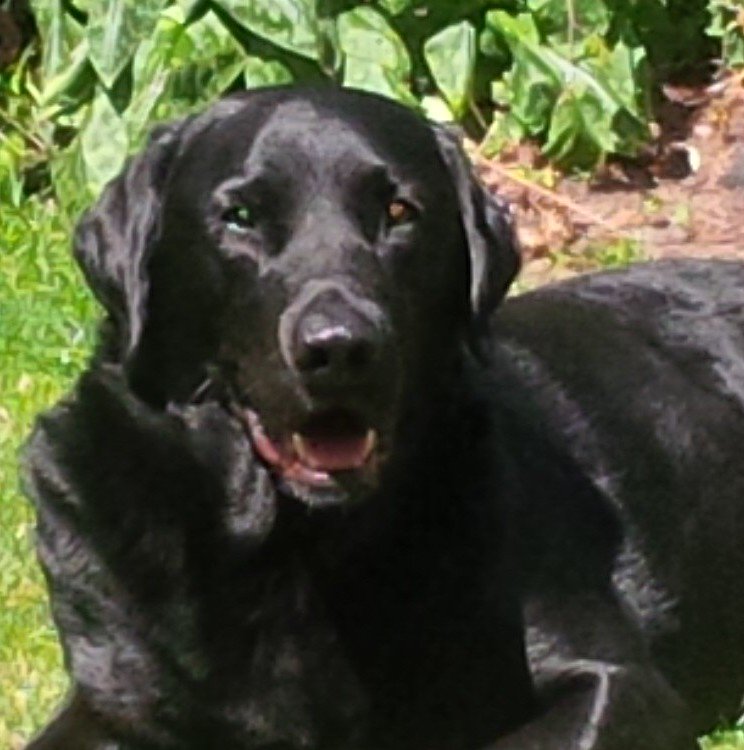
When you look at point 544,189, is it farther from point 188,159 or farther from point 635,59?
point 188,159

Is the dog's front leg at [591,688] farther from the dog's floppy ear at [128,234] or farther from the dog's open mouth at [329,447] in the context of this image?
the dog's floppy ear at [128,234]

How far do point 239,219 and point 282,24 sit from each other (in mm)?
2584

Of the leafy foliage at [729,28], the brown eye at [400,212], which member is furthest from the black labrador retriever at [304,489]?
the leafy foliage at [729,28]

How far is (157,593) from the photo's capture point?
3572 mm

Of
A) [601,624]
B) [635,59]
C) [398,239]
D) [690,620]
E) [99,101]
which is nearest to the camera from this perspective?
[398,239]

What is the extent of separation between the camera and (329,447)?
3404 mm

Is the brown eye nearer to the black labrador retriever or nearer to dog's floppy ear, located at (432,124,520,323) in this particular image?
the black labrador retriever

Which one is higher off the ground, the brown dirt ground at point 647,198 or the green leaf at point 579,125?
the green leaf at point 579,125

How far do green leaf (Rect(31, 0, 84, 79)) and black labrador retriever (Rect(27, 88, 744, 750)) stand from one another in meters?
2.72

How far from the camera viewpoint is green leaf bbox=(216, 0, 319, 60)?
590cm

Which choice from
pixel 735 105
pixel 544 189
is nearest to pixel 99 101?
pixel 544 189

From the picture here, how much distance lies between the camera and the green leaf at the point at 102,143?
19.4 ft

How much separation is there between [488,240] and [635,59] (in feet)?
9.90

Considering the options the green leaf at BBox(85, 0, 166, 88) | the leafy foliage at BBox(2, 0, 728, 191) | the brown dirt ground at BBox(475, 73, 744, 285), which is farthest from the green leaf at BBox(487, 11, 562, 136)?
the green leaf at BBox(85, 0, 166, 88)
